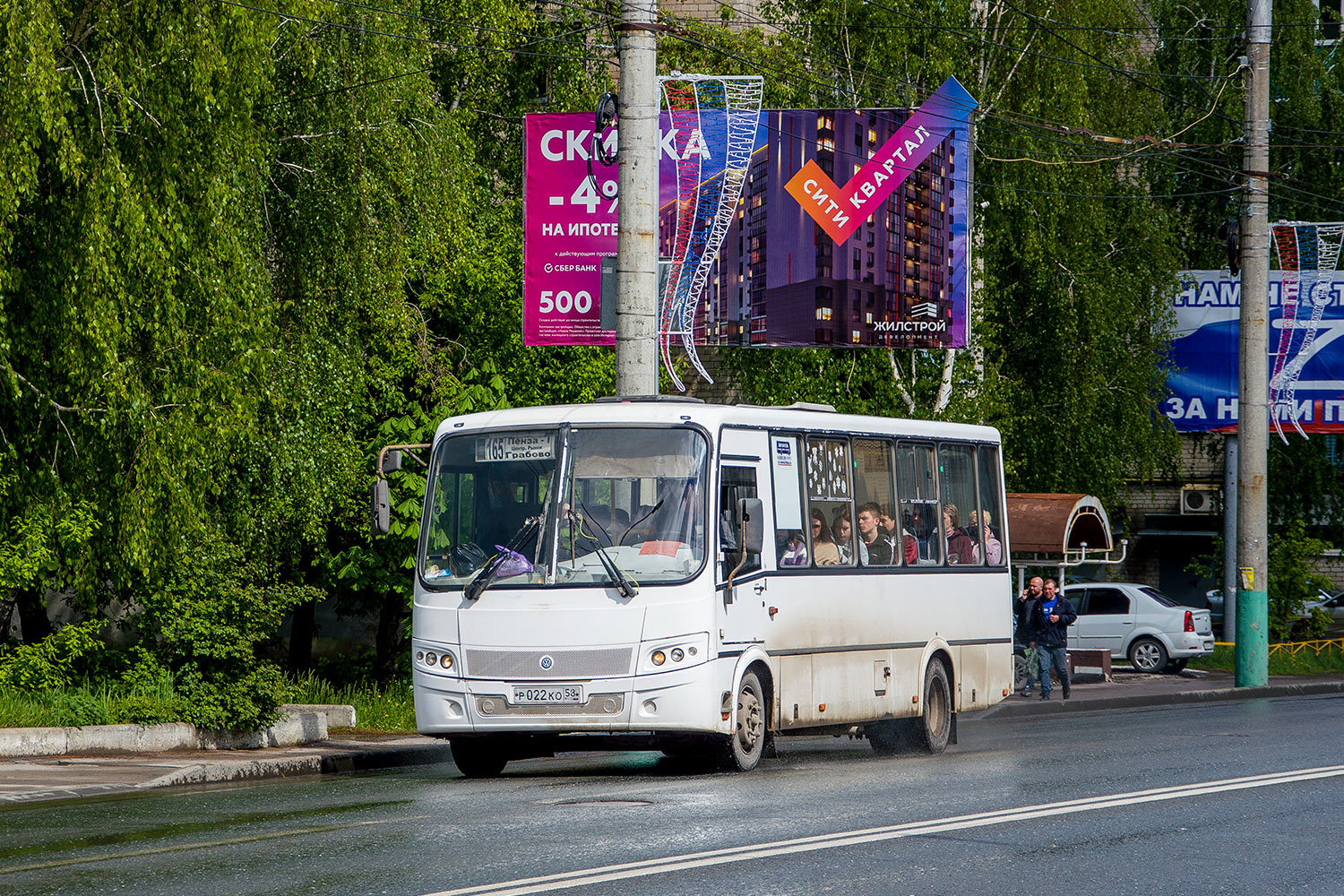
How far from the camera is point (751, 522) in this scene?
13.6m

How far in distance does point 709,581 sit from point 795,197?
1301cm

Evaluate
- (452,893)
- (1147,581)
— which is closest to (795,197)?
(452,893)

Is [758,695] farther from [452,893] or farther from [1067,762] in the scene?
[452,893]

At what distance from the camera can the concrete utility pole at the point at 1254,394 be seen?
1083 inches

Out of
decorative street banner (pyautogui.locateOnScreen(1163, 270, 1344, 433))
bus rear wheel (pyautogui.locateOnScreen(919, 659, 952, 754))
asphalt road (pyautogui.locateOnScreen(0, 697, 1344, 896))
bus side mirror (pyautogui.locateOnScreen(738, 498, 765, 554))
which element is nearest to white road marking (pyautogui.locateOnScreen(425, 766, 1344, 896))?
asphalt road (pyautogui.locateOnScreen(0, 697, 1344, 896))

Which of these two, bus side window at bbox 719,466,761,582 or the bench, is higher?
bus side window at bbox 719,466,761,582

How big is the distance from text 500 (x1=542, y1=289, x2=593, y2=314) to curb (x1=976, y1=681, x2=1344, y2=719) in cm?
767

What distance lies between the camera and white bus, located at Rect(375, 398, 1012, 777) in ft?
43.2

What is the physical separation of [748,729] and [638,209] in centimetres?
608

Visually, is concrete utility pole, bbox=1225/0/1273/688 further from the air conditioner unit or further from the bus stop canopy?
the air conditioner unit

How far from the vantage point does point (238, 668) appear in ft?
55.8

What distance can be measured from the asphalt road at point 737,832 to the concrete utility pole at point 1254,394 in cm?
1338

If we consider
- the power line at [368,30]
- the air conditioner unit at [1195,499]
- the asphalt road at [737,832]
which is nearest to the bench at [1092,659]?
the power line at [368,30]

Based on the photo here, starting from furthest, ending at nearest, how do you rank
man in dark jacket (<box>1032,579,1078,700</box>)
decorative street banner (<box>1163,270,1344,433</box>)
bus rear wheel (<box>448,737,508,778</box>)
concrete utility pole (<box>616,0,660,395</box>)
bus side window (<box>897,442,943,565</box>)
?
decorative street banner (<box>1163,270,1344,433</box>)
man in dark jacket (<box>1032,579,1078,700</box>)
concrete utility pole (<box>616,0,660,395</box>)
bus side window (<box>897,442,943,565</box>)
bus rear wheel (<box>448,737,508,778</box>)
